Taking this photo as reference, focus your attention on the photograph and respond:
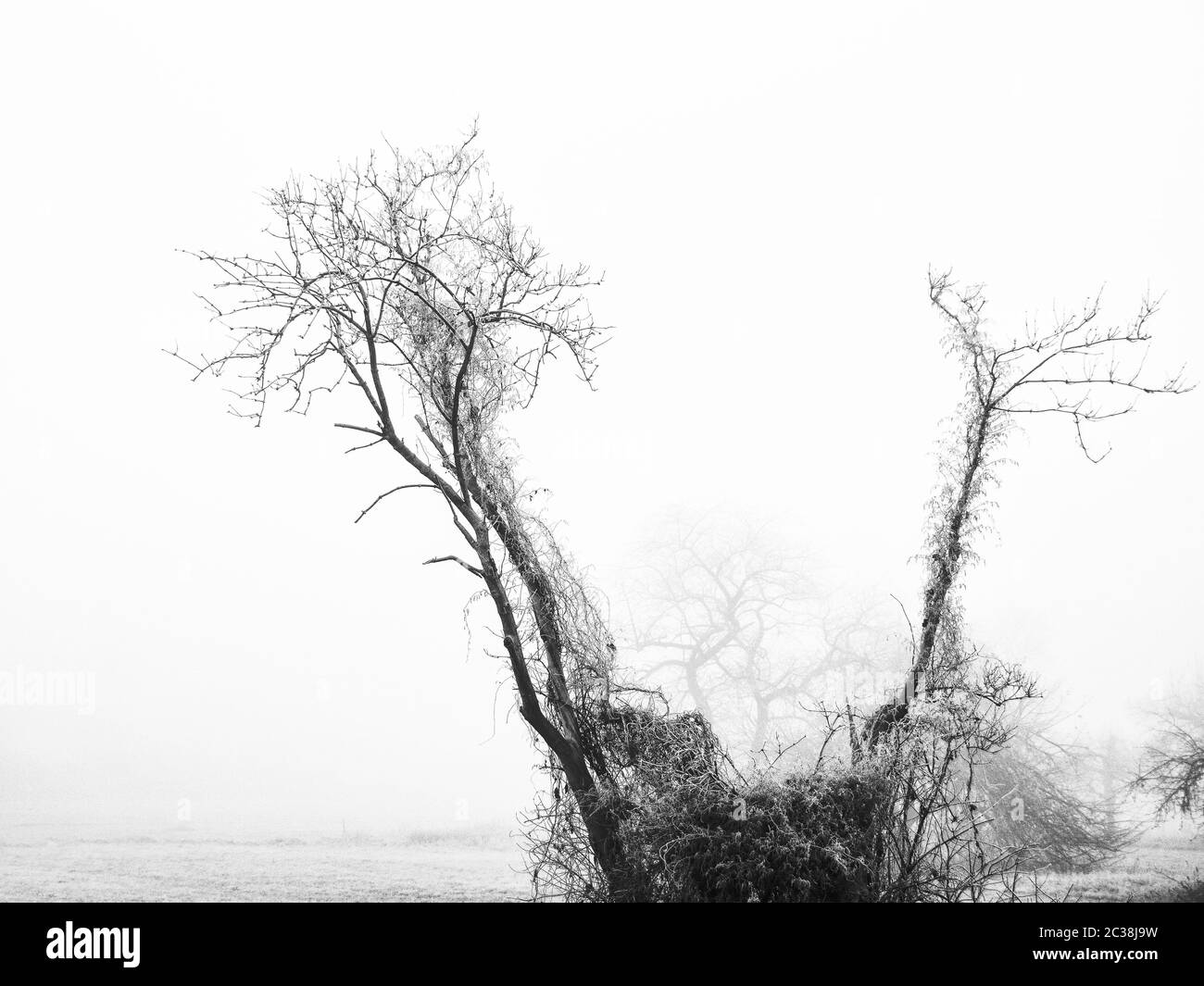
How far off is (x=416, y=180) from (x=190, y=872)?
33.8 ft

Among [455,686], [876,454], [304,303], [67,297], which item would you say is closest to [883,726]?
[304,303]

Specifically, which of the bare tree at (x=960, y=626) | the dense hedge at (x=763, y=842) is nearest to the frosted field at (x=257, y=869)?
the dense hedge at (x=763, y=842)

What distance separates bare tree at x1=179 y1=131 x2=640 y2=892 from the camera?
6949 mm

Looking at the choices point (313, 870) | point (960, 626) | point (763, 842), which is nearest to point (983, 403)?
point (960, 626)

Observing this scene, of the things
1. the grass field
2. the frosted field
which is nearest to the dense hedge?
the grass field

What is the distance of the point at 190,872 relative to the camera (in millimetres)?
13133

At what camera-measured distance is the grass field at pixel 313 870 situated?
1041cm

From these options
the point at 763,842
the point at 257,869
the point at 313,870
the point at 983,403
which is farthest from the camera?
the point at 257,869

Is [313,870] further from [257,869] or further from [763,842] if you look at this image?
[763,842]

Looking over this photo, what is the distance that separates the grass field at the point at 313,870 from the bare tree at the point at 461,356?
216 centimetres

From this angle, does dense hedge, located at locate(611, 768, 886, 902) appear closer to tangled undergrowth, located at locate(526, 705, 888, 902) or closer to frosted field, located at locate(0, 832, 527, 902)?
tangled undergrowth, located at locate(526, 705, 888, 902)

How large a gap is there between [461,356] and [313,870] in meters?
8.89

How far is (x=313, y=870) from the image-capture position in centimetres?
1327

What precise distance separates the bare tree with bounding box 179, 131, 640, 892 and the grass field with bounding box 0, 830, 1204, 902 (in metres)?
2.16
